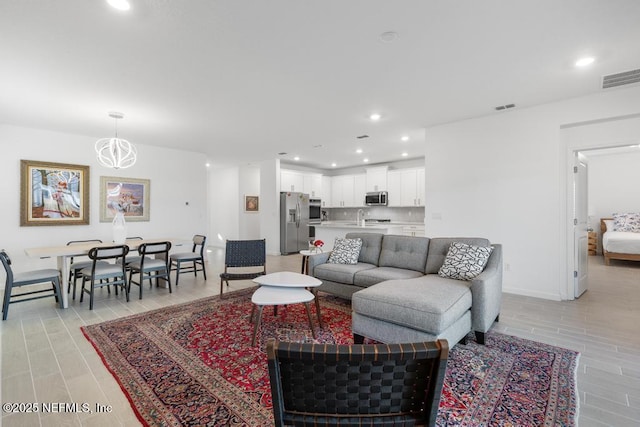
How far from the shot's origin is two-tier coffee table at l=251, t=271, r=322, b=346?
2.63m

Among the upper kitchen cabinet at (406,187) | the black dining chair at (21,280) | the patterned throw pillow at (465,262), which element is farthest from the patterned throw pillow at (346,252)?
the upper kitchen cabinet at (406,187)

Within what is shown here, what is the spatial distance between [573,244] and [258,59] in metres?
4.58

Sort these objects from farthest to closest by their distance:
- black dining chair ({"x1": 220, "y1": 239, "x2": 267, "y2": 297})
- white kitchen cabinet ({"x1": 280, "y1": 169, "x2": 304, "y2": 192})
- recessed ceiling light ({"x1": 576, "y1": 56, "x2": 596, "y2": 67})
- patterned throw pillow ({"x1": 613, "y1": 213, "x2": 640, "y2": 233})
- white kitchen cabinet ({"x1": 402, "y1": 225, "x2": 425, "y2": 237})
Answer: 1. white kitchen cabinet ({"x1": 280, "y1": 169, "x2": 304, "y2": 192})
2. white kitchen cabinet ({"x1": 402, "y1": 225, "x2": 425, "y2": 237})
3. patterned throw pillow ({"x1": 613, "y1": 213, "x2": 640, "y2": 233})
4. black dining chair ({"x1": 220, "y1": 239, "x2": 267, "y2": 297})
5. recessed ceiling light ({"x1": 576, "y1": 56, "x2": 596, "y2": 67})

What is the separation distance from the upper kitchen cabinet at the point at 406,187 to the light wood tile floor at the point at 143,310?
400cm

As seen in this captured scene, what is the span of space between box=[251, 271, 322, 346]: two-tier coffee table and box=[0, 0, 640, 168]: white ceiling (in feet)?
7.20

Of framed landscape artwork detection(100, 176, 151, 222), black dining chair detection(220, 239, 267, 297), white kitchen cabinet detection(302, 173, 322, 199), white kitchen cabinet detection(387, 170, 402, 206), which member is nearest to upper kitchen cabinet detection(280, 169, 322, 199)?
white kitchen cabinet detection(302, 173, 322, 199)

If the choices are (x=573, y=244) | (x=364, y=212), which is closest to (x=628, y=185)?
(x=573, y=244)

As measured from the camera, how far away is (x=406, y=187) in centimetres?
821

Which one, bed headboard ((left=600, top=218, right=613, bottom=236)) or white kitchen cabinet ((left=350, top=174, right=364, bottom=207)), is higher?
white kitchen cabinet ((left=350, top=174, right=364, bottom=207))

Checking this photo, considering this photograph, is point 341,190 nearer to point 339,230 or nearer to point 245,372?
point 339,230

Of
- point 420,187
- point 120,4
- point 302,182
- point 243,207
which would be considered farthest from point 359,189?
point 120,4

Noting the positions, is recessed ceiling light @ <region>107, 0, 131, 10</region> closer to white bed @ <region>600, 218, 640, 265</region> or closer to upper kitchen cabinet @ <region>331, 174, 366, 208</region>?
upper kitchen cabinet @ <region>331, 174, 366, 208</region>

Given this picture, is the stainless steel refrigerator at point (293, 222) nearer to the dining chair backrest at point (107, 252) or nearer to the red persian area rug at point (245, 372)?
the dining chair backrest at point (107, 252)

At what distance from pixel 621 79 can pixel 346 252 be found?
12.1ft
